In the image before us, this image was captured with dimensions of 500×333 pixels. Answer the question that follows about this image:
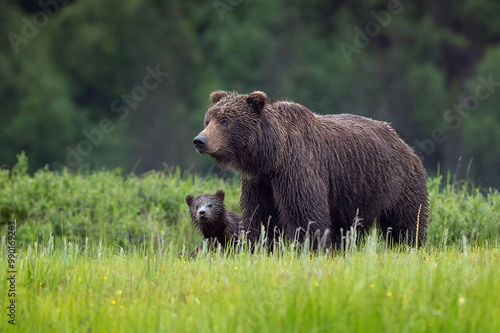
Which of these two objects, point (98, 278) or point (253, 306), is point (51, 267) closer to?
point (98, 278)

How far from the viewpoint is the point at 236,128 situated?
20.4 ft

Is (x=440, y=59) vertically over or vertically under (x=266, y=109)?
over

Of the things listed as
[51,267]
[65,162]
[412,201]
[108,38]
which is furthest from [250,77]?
[51,267]

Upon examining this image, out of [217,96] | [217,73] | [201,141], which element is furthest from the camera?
[217,73]

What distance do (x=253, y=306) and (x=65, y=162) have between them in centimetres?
1715

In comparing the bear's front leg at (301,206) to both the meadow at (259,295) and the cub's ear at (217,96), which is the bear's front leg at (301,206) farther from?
the meadow at (259,295)

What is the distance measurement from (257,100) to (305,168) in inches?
27.6

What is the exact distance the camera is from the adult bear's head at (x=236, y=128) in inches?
243

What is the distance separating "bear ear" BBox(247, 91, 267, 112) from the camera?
6246 millimetres

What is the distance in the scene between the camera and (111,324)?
3.79 m

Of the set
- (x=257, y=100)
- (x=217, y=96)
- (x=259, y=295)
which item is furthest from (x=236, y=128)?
(x=259, y=295)

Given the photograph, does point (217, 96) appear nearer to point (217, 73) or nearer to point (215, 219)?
point (215, 219)

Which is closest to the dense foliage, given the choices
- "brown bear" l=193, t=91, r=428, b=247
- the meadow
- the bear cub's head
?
the bear cub's head

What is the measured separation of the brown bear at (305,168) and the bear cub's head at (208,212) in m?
1.25
